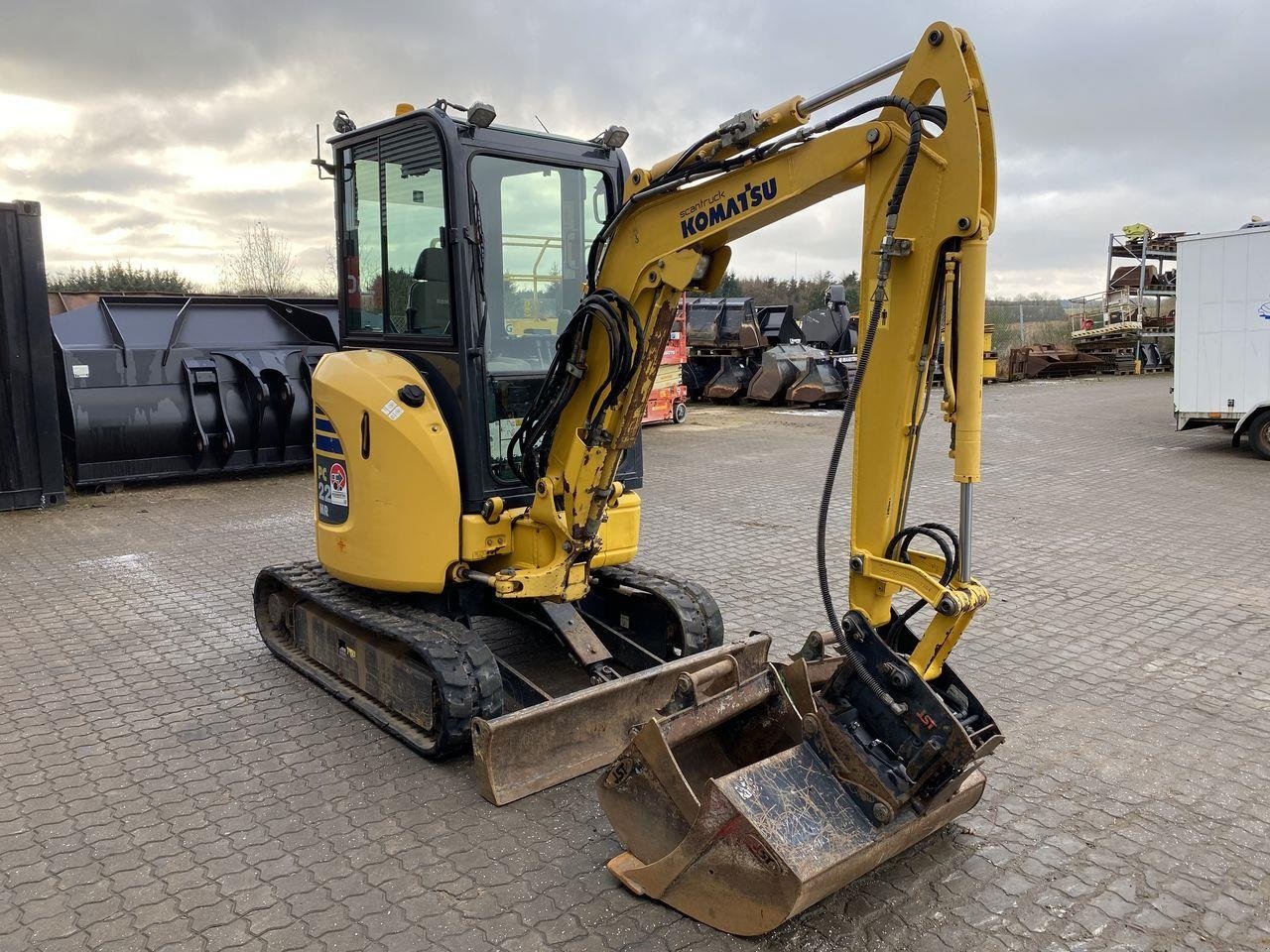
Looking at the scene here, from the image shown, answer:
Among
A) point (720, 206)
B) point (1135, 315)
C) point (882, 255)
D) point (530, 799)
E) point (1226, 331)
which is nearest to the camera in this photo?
point (882, 255)

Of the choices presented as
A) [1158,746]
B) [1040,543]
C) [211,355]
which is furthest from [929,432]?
[1158,746]

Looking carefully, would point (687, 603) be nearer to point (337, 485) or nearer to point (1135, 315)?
point (337, 485)

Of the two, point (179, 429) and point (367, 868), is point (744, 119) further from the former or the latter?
point (179, 429)

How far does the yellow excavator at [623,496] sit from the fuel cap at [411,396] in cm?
1

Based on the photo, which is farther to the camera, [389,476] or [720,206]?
[389,476]

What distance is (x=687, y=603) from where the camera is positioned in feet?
16.0

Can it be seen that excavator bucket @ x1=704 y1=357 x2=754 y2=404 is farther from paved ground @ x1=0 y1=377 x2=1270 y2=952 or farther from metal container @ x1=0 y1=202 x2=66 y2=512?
metal container @ x1=0 y1=202 x2=66 y2=512

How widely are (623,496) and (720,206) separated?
1642mm

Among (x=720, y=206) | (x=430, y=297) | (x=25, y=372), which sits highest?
(x=720, y=206)

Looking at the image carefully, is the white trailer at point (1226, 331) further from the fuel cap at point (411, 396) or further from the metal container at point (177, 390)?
the fuel cap at point (411, 396)

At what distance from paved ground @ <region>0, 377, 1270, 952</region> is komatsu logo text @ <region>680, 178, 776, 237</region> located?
2.31 meters

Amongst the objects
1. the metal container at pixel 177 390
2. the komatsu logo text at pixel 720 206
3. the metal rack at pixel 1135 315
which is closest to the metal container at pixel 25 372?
the metal container at pixel 177 390

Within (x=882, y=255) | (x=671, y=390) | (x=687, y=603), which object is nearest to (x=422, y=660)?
(x=687, y=603)

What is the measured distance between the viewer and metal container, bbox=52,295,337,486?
10.5m
